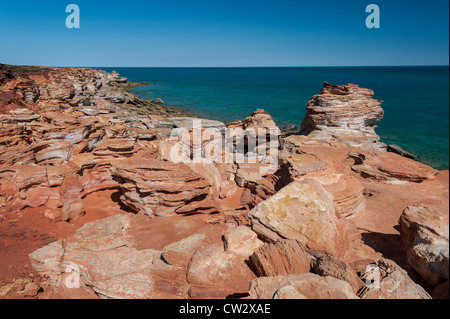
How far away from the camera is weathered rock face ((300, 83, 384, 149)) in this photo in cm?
2078

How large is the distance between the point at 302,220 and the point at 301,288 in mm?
2249

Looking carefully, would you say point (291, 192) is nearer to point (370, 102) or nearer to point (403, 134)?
point (370, 102)

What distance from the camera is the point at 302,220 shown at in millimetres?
6125

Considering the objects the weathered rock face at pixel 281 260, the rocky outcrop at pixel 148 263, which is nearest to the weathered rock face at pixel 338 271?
the weathered rock face at pixel 281 260

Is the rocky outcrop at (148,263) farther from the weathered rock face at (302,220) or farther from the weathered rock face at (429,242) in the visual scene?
the weathered rock face at (429,242)

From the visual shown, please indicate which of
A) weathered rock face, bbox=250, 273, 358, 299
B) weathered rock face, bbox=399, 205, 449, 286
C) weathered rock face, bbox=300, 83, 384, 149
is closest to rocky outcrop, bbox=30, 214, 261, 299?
weathered rock face, bbox=250, 273, 358, 299

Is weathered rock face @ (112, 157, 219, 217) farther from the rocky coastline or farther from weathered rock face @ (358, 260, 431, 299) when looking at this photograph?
weathered rock face @ (358, 260, 431, 299)

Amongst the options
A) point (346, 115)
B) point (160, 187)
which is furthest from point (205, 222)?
point (346, 115)

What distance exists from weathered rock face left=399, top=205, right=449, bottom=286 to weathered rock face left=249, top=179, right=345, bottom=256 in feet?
5.17

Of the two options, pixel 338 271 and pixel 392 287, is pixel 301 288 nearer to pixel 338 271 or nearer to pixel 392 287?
pixel 338 271

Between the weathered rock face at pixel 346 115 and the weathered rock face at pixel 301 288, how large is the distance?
60.0ft

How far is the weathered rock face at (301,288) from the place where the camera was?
3.77m

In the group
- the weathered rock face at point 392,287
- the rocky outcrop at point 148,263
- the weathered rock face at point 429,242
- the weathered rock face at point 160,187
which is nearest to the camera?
the weathered rock face at point 429,242
